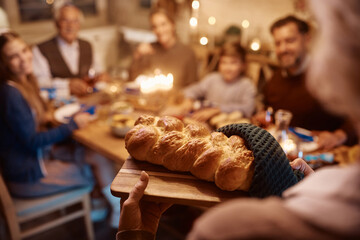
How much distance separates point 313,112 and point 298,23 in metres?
0.75

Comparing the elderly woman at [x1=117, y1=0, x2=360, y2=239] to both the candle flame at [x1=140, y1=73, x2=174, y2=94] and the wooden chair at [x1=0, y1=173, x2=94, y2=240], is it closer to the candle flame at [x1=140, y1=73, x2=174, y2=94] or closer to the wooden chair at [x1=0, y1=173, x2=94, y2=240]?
the wooden chair at [x1=0, y1=173, x2=94, y2=240]

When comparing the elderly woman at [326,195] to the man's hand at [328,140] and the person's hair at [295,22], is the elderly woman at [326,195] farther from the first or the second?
the person's hair at [295,22]

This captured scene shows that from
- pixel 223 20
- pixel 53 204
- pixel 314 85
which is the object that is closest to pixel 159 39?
pixel 223 20

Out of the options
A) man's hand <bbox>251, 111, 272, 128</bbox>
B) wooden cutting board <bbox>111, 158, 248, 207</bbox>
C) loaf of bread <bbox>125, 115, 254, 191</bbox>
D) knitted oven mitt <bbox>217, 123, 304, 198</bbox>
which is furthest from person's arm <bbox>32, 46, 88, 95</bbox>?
knitted oven mitt <bbox>217, 123, 304, 198</bbox>

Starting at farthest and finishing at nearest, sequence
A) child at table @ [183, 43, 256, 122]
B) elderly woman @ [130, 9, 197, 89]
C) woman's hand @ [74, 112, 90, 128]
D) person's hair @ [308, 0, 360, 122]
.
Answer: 1. elderly woman @ [130, 9, 197, 89]
2. child at table @ [183, 43, 256, 122]
3. woman's hand @ [74, 112, 90, 128]
4. person's hair @ [308, 0, 360, 122]

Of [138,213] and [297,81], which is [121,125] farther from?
[297,81]

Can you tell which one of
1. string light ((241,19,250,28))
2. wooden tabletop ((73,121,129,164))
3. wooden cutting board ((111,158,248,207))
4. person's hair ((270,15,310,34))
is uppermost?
string light ((241,19,250,28))

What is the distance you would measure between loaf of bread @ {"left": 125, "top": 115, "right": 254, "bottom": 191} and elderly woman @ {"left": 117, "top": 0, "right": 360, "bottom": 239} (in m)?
0.36

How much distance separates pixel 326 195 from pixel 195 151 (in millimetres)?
526

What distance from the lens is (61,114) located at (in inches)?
90.1

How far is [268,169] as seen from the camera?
2.61ft

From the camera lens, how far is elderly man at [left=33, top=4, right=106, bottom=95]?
3.19 m

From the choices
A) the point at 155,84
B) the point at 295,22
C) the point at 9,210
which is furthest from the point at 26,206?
the point at 295,22

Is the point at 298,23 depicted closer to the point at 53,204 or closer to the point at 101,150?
the point at 101,150
